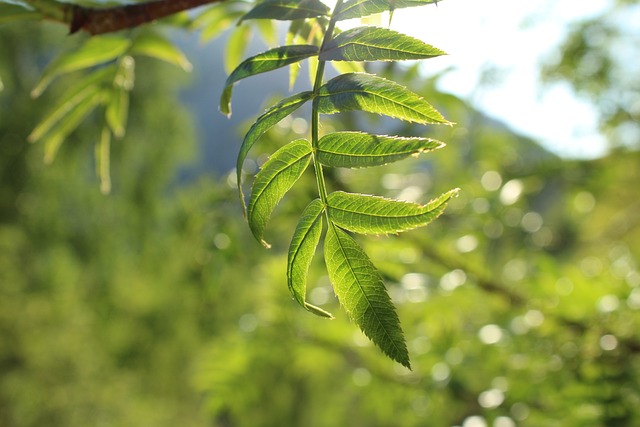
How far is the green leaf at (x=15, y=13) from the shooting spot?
0.43 m

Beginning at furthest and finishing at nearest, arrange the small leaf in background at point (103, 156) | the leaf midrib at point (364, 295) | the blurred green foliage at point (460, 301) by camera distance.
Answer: the blurred green foliage at point (460, 301) → the small leaf in background at point (103, 156) → the leaf midrib at point (364, 295)

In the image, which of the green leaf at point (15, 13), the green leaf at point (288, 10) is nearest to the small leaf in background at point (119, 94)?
the green leaf at point (15, 13)

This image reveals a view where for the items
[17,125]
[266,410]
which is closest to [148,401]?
[266,410]

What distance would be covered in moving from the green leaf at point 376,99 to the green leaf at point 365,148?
12mm

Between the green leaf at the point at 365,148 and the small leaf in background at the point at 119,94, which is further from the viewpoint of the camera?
the small leaf in background at the point at 119,94

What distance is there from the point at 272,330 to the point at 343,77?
1047 mm

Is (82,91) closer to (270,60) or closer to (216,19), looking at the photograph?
(216,19)

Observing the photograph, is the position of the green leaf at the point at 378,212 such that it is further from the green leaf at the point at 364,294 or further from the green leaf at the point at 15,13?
the green leaf at the point at 15,13

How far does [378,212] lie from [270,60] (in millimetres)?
91

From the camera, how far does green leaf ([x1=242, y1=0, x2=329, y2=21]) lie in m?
0.32

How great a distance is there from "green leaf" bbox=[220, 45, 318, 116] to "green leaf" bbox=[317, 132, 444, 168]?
42 millimetres

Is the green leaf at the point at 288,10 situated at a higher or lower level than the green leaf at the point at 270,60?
higher

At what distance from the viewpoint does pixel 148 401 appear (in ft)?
32.9

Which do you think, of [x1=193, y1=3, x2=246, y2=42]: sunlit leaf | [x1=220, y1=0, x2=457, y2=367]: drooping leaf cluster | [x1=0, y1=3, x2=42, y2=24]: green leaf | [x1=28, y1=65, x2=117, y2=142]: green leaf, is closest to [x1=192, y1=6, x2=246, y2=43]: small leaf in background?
[x1=193, y1=3, x2=246, y2=42]: sunlit leaf
